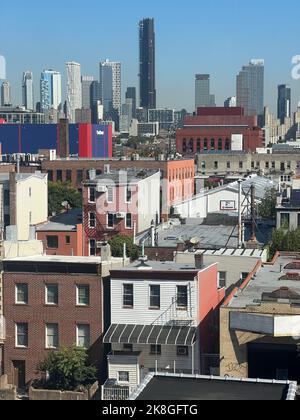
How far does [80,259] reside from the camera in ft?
55.0

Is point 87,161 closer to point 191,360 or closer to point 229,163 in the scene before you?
point 229,163

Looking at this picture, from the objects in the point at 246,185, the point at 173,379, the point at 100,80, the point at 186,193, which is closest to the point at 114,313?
the point at 173,379

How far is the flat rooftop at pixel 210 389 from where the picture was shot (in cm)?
909

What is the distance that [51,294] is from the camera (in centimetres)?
1633

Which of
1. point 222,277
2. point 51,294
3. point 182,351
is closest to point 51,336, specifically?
point 51,294

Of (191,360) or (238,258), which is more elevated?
(238,258)

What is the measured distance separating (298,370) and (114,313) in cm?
375

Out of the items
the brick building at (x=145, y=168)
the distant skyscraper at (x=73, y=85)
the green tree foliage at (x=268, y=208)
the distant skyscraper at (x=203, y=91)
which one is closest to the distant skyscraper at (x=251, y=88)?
the distant skyscraper at (x=203, y=91)

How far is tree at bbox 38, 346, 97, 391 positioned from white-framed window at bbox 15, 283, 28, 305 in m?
1.22

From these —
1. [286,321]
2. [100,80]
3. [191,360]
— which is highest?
[100,80]

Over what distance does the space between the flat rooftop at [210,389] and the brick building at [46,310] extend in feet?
20.7

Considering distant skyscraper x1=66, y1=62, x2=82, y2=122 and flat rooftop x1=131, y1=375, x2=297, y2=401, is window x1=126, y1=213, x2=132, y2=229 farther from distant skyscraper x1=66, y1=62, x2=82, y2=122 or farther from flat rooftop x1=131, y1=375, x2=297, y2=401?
distant skyscraper x1=66, y1=62, x2=82, y2=122

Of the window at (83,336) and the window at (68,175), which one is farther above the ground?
the window at (68,175)

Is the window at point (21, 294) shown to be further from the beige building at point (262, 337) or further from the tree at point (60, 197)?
the tree at point (60, 197)
